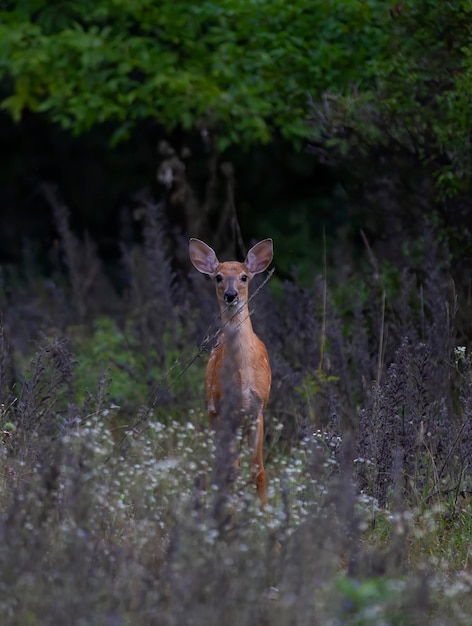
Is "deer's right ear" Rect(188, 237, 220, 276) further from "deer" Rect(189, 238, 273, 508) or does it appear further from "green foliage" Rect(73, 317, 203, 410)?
"green foliage" Rect(73, 317, 203, 410)

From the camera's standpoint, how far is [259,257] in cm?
752

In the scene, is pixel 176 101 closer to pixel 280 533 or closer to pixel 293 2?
pixel 293 2

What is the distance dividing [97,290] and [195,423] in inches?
221

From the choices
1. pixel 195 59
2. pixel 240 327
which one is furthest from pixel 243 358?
pixel 195 59

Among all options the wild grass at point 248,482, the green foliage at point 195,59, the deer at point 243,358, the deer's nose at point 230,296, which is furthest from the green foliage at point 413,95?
the deer's nose at point 230,296

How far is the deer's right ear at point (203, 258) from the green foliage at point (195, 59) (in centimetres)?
194

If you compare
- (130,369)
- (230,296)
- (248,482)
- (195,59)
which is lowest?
(130,369)

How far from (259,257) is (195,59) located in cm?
391

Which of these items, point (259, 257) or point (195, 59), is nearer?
point (259, 257)

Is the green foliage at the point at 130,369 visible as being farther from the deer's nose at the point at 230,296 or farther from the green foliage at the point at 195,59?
the green foliage at the point at 195,59

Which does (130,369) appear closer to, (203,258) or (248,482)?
(203,258)

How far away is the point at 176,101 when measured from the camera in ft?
34.4

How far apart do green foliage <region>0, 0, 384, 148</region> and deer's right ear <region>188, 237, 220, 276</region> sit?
1944 millimetres

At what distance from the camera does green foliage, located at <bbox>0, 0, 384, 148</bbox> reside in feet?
30.1
